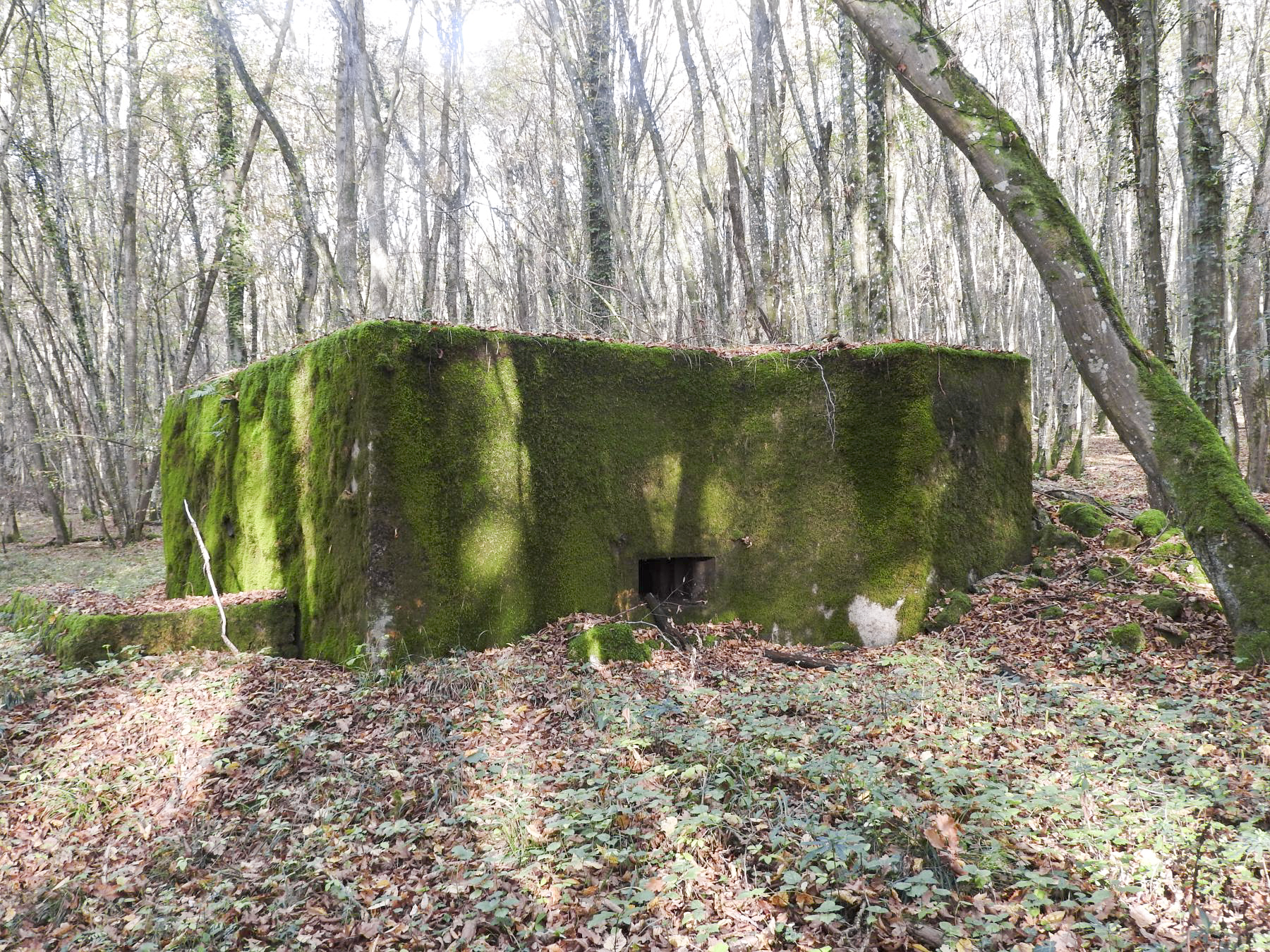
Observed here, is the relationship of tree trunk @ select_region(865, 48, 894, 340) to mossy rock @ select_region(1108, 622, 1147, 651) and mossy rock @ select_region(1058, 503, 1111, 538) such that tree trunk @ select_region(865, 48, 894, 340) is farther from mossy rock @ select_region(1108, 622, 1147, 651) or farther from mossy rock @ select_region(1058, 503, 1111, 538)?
mossy rock @ select_region(1108, 622, 1147, 651)

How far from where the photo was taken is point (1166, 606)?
5723mm

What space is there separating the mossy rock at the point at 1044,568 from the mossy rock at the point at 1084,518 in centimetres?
82

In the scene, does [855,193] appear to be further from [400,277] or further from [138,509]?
[400,277]

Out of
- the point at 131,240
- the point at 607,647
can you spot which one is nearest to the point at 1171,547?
the point at 607,647

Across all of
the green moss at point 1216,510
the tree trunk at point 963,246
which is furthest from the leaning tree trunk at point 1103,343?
the tree trunk at point 963,246

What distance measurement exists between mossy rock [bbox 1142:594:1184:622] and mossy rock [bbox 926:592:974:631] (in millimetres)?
1329

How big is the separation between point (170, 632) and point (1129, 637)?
741cm

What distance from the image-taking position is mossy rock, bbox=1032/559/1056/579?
23.1 feet

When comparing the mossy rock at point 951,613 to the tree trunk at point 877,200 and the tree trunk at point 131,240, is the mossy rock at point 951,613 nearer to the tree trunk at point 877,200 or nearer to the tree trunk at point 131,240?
the tree trunk at point 877,200

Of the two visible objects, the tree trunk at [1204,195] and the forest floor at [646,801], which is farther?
the tree trunk at [1204,195]

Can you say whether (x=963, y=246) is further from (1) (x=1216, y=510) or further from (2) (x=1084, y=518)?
(1) (x=1216, y=510)

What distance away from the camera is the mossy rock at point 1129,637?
5.32m

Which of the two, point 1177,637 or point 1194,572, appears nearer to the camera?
point 1177,637

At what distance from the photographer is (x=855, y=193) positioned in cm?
935
